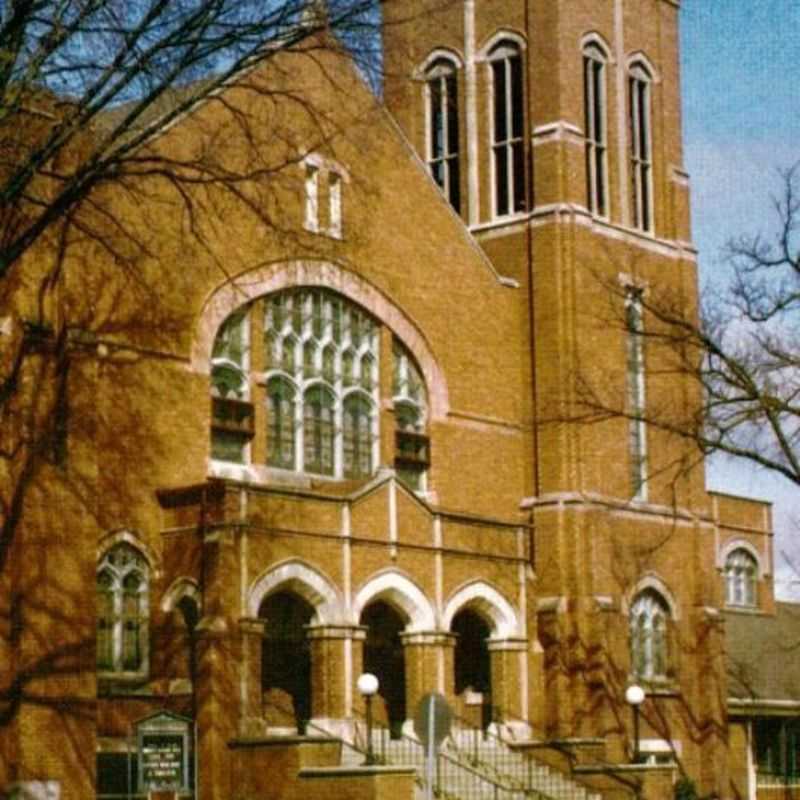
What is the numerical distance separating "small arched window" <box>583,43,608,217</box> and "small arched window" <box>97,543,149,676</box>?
15.4 m

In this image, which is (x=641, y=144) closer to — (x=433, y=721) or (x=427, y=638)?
(x=427, y=638)

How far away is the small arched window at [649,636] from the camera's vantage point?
40844mm

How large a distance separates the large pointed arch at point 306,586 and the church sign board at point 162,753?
813 cm

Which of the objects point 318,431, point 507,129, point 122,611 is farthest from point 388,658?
point 507,129

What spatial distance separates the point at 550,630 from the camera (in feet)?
127

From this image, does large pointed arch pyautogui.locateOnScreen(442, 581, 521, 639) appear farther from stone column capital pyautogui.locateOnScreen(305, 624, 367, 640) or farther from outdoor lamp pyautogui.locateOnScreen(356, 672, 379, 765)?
outdoor lamp pyautogui.locateOnScreen(356, 672, 379, 765)

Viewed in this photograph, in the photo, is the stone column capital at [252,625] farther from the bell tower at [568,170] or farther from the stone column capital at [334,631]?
the bell tower at [568,170]

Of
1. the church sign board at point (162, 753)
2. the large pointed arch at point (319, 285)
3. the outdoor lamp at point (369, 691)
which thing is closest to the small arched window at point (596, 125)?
the large pointed arch at point (319, 285)

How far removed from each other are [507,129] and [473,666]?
40.9 ft

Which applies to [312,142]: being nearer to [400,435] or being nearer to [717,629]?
[400,435]

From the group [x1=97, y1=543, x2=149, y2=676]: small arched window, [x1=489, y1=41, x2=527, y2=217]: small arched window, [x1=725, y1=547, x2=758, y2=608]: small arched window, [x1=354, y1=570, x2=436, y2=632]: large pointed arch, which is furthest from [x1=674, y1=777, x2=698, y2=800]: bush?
[x1=97, y1=543, x2=149, y2=676]: small arched window

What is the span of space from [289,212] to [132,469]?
22.1ft

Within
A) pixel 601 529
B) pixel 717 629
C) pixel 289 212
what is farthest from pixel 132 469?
pixel 717 629

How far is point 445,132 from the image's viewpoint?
145 feet
